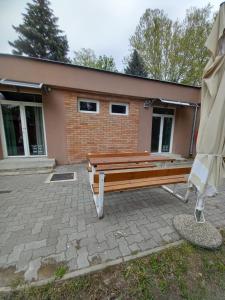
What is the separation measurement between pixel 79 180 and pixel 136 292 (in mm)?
3254

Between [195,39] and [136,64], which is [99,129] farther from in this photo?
[195,39]

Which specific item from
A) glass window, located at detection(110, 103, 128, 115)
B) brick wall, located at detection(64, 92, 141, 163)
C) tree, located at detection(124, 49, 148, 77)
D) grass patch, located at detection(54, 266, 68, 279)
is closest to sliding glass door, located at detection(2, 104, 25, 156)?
brick wall, located at detection(64, 92, 141, 163)

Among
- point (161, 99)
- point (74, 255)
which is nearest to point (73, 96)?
point (161, 99)

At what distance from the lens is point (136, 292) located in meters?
1.45

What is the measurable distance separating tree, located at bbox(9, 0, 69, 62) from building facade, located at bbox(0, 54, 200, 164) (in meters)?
16.0

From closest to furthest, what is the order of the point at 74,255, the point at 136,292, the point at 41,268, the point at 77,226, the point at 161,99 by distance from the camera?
the point at 136,292, the point at 41,268, the point at 74,255, the point at 77,226, the point at 161,99

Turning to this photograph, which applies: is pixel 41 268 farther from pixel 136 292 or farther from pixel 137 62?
pixel 137 62

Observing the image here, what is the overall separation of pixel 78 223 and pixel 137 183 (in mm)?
1268

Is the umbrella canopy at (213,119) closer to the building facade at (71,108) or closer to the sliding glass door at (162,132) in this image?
the building facade at (71,108)

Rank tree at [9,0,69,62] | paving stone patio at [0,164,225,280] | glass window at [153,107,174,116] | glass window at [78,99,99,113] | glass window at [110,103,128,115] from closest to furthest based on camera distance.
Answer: paving stone patio at [0,164,225,280] < glass window at [78,99,99,113] < glass window at [110,103,128,115] < glass window at [153,107,174,116] < tree at [9,0,69,62]

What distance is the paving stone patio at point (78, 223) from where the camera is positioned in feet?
6.04

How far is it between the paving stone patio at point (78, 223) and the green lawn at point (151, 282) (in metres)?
0.18

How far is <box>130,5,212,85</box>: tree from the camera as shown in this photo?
38.7 feet

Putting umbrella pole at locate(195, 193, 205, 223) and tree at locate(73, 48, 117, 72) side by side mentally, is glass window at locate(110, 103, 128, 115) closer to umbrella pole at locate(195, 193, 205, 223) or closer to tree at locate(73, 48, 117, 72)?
umbrella pole at locate(195, 193, 205, 223)
